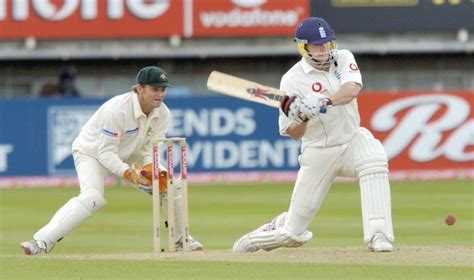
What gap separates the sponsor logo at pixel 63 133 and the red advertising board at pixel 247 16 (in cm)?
614

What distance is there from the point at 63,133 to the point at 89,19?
6011 mm

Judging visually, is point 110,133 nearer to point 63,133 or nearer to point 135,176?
point 135,176

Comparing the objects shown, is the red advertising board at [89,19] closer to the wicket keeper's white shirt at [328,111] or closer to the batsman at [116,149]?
the batsman at [116,149]

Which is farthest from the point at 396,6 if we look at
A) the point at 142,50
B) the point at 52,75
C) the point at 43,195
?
the point at 43,195

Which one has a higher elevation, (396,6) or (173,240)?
(396,6)

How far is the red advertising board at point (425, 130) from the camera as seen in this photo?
70.2ft

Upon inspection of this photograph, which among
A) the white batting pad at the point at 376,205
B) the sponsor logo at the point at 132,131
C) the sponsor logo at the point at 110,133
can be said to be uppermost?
the sponsor logo at the point at 132,131

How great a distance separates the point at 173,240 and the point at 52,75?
17431 mm

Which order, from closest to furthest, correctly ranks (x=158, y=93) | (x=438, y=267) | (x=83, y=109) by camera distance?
(x=438, y=267)
(x=158, y=93)
(x=83, y=109)

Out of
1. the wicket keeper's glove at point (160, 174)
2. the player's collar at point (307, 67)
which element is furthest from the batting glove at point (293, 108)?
the wicket keeper's glove at point (160, 174)

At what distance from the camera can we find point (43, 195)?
64.2ft

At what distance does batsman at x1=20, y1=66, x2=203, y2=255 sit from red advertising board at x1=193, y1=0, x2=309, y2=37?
15.6 m

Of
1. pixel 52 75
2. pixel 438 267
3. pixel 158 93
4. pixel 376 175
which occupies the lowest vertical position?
pixel 438 267

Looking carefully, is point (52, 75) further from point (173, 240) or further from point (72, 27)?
point (173, 240)
